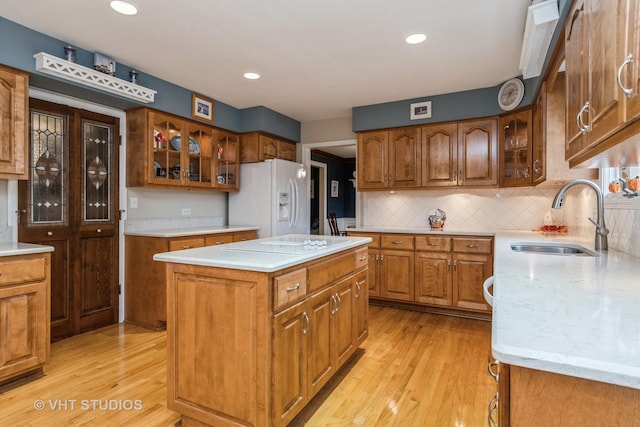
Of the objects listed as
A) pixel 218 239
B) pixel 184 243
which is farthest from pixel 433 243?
pixel 184 243

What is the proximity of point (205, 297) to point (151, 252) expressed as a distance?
1923mm

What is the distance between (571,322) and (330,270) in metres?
1.47

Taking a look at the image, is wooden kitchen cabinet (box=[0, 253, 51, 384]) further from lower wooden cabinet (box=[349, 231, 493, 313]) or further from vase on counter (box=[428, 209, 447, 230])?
vase on counter (box=[428, 209, 447, 230])

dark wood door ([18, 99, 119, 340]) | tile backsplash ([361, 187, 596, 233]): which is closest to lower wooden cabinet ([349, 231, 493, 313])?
tile backsplash ([361, 187, 596, 233])

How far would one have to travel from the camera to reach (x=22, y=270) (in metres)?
2.20

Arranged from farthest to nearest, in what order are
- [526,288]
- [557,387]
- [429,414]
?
[429,414] < [526,288] < [557,387]

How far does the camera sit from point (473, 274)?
3545 millimetres

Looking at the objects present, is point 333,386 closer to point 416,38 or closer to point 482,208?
point 416,38

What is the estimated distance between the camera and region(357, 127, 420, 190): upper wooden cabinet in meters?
4.09

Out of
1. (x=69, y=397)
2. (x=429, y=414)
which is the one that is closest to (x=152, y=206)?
(x=69, y=397)

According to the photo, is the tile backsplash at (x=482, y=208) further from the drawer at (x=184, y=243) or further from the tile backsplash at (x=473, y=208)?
the drawer at (x=184, y=243)

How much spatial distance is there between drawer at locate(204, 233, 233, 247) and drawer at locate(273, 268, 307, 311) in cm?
204

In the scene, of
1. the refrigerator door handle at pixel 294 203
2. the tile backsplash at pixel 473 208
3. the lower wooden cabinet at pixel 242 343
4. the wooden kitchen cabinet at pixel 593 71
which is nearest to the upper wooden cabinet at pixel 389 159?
the tile backsplash at pixel 473 208

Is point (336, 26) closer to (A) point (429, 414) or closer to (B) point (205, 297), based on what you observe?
(B) point (205, 297)
